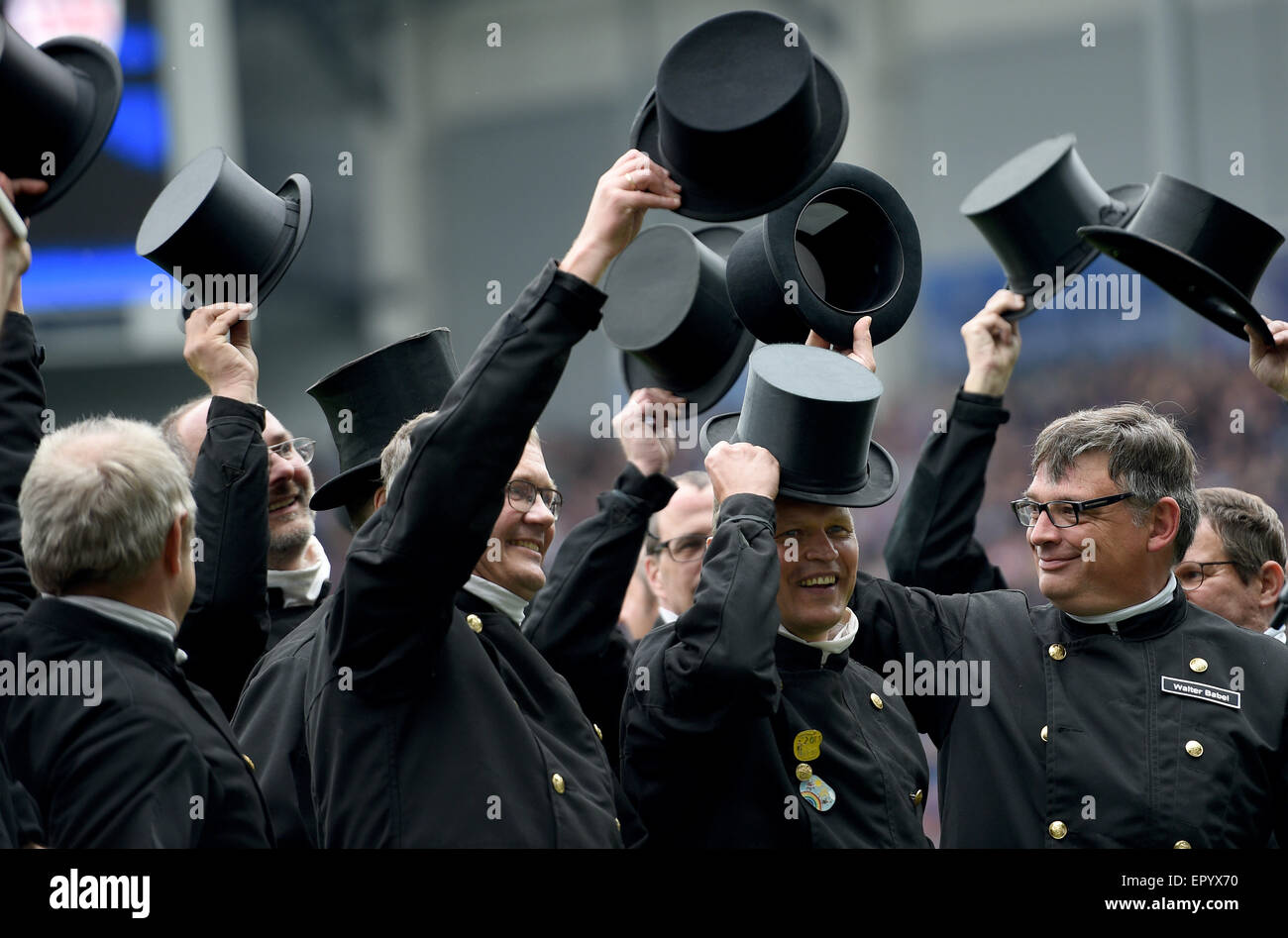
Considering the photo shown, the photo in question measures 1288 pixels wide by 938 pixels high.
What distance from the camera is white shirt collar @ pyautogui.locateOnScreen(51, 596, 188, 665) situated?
2605 mm

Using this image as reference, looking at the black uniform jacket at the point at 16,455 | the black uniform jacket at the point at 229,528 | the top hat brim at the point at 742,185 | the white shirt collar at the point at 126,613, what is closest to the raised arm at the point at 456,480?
the top hat brim at the point at 742,185

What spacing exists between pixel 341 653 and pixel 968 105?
1468 centimetres

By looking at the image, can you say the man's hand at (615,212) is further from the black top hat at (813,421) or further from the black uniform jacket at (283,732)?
the black uniform jacket at (283,732)

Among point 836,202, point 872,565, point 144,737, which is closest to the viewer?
point 144,737

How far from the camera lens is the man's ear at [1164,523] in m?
3.60

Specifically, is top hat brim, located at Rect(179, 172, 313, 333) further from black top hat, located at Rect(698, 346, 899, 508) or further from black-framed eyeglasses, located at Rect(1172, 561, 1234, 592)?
black-framed eyeglasses, located at Rect(1172, 561, 1234, 592)

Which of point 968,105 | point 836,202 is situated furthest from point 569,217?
point 836,202

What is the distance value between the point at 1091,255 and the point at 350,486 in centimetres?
201

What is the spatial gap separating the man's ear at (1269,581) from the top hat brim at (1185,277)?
810 mm

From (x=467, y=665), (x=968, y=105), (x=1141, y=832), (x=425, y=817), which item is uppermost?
(x=968, y=105)

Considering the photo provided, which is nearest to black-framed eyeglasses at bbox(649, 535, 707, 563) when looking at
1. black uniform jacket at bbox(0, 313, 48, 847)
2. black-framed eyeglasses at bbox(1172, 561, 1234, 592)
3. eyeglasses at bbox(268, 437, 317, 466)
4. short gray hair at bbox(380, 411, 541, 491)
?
eyeglasses at bbox(268, 437, 317, 466)

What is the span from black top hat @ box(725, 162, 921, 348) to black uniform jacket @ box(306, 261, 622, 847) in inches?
35.3
